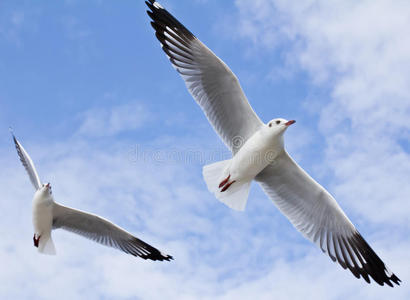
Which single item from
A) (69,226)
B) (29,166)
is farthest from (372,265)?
(29,166)

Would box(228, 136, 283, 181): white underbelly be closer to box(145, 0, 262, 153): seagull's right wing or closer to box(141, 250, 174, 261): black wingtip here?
box(145, 0, 262, 153): seagull's right wing

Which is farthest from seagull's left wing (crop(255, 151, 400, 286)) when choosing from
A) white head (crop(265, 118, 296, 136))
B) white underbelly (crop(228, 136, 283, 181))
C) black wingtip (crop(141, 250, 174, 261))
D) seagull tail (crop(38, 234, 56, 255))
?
seagull tail (crop(38, 234, 56, 255))

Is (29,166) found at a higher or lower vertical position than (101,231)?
higher

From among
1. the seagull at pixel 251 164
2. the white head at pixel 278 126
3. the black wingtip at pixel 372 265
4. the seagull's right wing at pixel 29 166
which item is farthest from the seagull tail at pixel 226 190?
the seagull's right wing at pixel 29 166

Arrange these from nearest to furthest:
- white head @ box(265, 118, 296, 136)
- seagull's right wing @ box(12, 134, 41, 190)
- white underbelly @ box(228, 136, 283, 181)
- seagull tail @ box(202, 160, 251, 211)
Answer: white head @ box(265, 118, 296, 136)
white underbelly @ box(228, 136, 283, 181)
seagull tail @ box(202, 160, 251, 211)
seagull's right wing @ box(12, 134, 41, 190)

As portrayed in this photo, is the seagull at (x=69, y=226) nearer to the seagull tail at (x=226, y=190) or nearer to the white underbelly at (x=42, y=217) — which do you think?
the white underbelly at (x=42, y=217)

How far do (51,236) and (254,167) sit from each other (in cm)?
299

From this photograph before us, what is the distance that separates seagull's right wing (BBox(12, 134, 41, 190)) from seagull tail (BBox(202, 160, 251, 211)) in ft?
7.87

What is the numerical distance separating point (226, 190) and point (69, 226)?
2351mm

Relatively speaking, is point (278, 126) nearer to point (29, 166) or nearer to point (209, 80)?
point (209, 80)

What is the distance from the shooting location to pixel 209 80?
612cm

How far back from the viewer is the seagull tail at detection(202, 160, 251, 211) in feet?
20.6

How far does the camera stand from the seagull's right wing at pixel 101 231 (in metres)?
7.13

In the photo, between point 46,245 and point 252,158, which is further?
point 46,245
